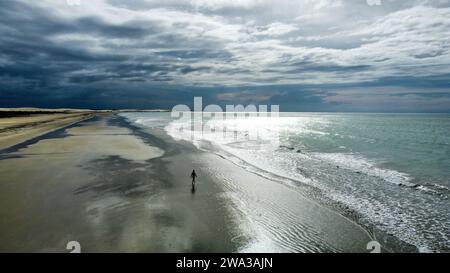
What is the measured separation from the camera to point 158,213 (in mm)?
13094

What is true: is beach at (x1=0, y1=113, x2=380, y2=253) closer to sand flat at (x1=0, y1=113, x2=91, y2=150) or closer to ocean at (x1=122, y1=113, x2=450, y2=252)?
ocean at (x1=122, y1=113, x2=450, y2=252)

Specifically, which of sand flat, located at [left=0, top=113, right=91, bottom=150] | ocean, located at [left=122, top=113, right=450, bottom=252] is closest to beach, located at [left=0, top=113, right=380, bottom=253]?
ocean, located at [left=122, top=113, right=450, bottom=252]

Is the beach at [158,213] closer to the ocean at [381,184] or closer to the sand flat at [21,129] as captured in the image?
the ocean at [381,184]

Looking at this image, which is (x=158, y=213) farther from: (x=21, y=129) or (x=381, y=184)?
(x=21, y=129)

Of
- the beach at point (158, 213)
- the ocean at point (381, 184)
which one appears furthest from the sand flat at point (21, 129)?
the ocean at point (381, 184)

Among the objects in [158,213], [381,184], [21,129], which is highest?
[21,129]

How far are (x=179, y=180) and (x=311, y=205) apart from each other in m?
8.63

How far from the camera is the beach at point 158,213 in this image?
33.9 ft

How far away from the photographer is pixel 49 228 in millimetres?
11219

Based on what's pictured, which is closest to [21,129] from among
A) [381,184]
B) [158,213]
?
[158,213]

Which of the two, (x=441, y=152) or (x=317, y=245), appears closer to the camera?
(x=317, y=245)

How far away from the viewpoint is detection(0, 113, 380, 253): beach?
10320 mm
